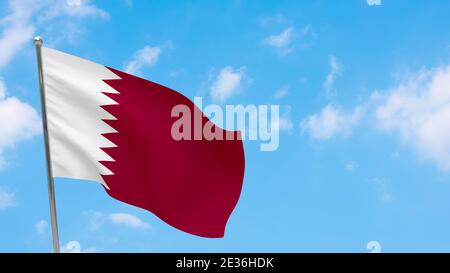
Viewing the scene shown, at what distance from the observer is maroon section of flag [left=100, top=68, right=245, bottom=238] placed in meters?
→ 11.4

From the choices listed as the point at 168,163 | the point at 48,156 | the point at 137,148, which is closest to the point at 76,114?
the point at 48,156

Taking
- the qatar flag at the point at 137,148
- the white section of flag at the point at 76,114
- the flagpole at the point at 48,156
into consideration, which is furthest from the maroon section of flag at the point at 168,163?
the flagpole at the point at 48,156

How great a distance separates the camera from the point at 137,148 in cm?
1148

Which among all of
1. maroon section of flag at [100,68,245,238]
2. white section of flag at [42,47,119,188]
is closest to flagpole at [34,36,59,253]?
white section of flag at [42,47,119,188]

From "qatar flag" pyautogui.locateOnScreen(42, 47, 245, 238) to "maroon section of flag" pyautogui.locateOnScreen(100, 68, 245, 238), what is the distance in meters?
0.02

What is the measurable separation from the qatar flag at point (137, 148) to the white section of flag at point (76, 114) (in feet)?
0.05

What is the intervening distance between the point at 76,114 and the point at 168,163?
5.58ft

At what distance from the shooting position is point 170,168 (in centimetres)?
1162

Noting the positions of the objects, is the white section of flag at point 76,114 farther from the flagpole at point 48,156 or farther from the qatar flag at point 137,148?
the flagpole at point 48,156

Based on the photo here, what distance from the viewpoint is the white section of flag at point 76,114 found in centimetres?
1114

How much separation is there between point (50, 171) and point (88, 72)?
1.75 meters

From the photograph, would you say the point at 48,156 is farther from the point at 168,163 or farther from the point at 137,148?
the point at 168,163
